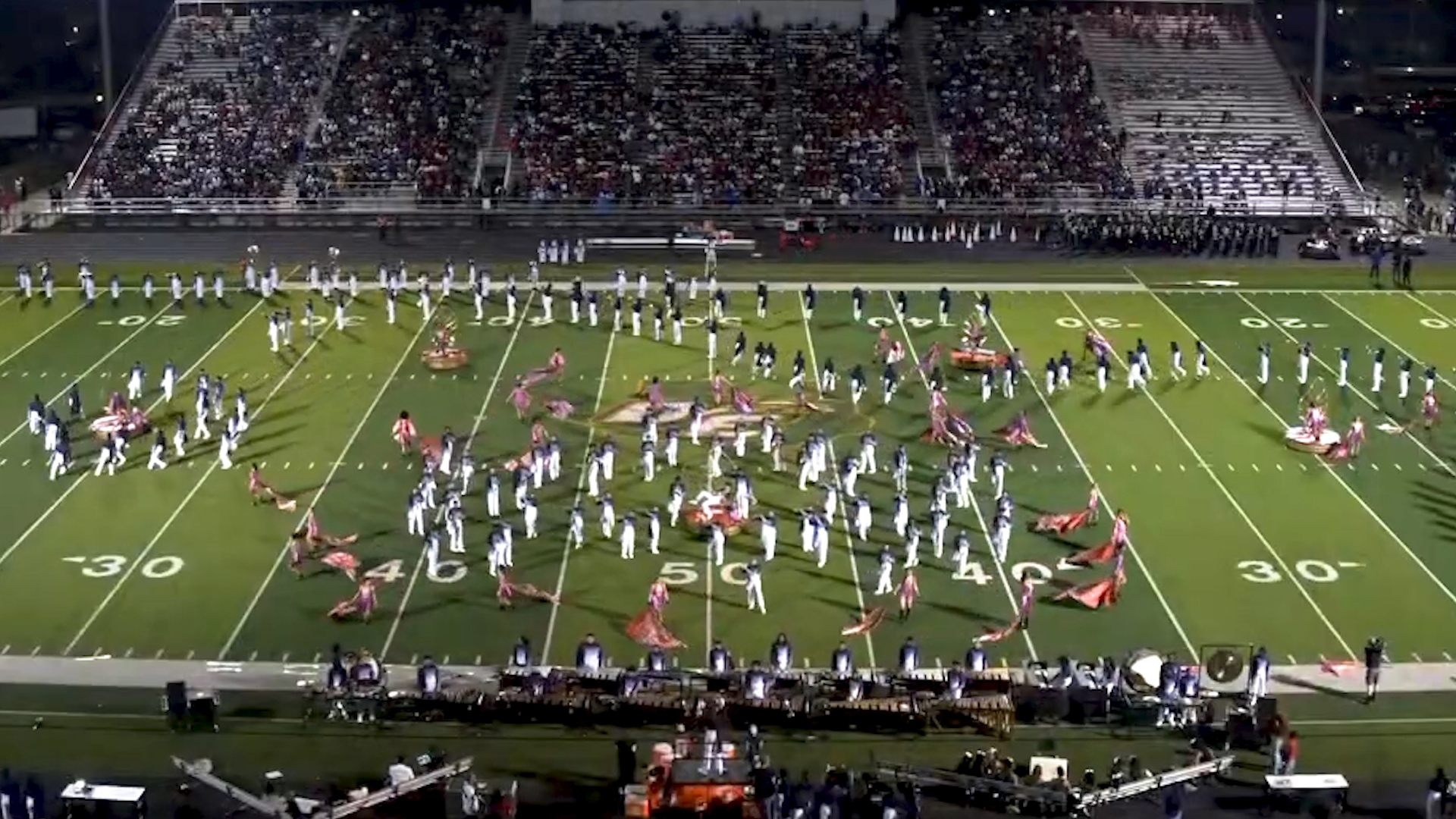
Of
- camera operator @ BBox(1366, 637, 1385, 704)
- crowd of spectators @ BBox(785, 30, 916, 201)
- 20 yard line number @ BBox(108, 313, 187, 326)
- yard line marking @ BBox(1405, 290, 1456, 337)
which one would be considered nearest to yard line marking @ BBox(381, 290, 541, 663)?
20 yard line number @ BBox(108, 313, 187, 326)

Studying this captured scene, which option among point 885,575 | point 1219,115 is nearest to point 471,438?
point 885,575

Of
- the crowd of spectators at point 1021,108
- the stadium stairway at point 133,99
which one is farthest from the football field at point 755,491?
the stadium stairway at point 133,99

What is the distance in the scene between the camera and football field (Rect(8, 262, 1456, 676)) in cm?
1759

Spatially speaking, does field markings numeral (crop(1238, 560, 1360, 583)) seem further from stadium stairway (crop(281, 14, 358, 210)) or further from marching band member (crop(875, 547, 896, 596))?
stadium stairway (crop(281, 14, 358, 210))

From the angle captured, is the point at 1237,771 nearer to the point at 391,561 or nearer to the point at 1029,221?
the point at 391,561

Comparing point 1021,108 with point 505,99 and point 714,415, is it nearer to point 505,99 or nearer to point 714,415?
point 505,99

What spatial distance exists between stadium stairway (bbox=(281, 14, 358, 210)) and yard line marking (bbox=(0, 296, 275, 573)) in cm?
1239

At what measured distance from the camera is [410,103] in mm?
48344

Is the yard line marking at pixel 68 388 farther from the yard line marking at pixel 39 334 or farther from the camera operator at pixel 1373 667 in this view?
the camera operator at pixel 1373 667

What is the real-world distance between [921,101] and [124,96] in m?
23.1

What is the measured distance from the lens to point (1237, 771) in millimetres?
14438

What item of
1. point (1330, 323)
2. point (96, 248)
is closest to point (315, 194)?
point (96, 248)

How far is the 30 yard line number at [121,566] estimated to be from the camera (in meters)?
18.9

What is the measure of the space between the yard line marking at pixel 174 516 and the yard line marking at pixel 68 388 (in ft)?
0.22
